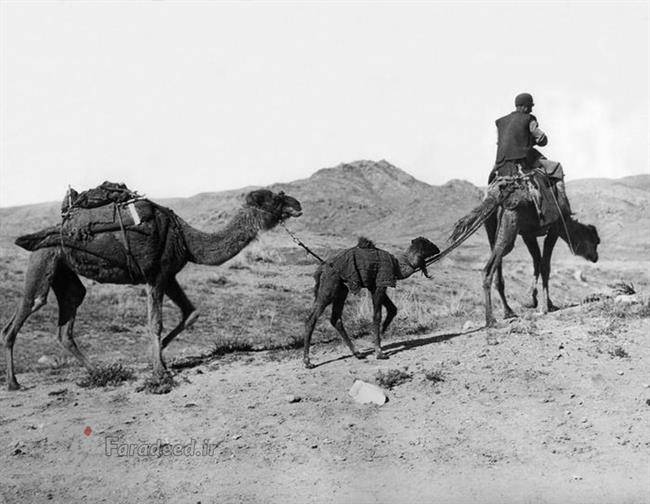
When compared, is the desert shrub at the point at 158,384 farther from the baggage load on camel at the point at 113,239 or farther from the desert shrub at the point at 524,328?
the desert shrub at the point at 524,328

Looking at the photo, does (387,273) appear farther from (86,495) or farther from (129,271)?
(86,495)

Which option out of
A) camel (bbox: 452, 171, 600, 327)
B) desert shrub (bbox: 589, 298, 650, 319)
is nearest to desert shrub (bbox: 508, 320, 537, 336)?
camel (bbox: 452, 171, 600, 327)

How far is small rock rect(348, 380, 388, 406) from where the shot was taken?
8.71m

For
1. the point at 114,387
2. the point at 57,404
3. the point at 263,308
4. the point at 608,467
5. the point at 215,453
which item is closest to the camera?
the point at 608,467

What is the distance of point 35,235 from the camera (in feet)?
36.0

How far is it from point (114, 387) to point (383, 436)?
4053 millimetres

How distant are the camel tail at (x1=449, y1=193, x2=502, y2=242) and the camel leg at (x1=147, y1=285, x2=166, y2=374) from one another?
4.52m

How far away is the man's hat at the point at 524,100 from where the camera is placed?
12.3 metres

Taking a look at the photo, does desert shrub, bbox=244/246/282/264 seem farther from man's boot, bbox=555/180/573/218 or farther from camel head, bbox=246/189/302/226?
camel head, bbox=246/189/302/226

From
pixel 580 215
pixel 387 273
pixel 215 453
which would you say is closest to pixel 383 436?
pixel 215 453

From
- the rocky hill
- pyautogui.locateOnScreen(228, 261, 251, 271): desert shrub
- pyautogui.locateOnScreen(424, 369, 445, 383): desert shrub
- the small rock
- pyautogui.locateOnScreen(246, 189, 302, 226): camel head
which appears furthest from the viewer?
the rocky hill

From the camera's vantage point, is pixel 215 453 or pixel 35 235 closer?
pixel 215 453

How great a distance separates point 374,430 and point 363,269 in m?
2.71

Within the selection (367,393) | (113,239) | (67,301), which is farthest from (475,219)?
(67,301)
